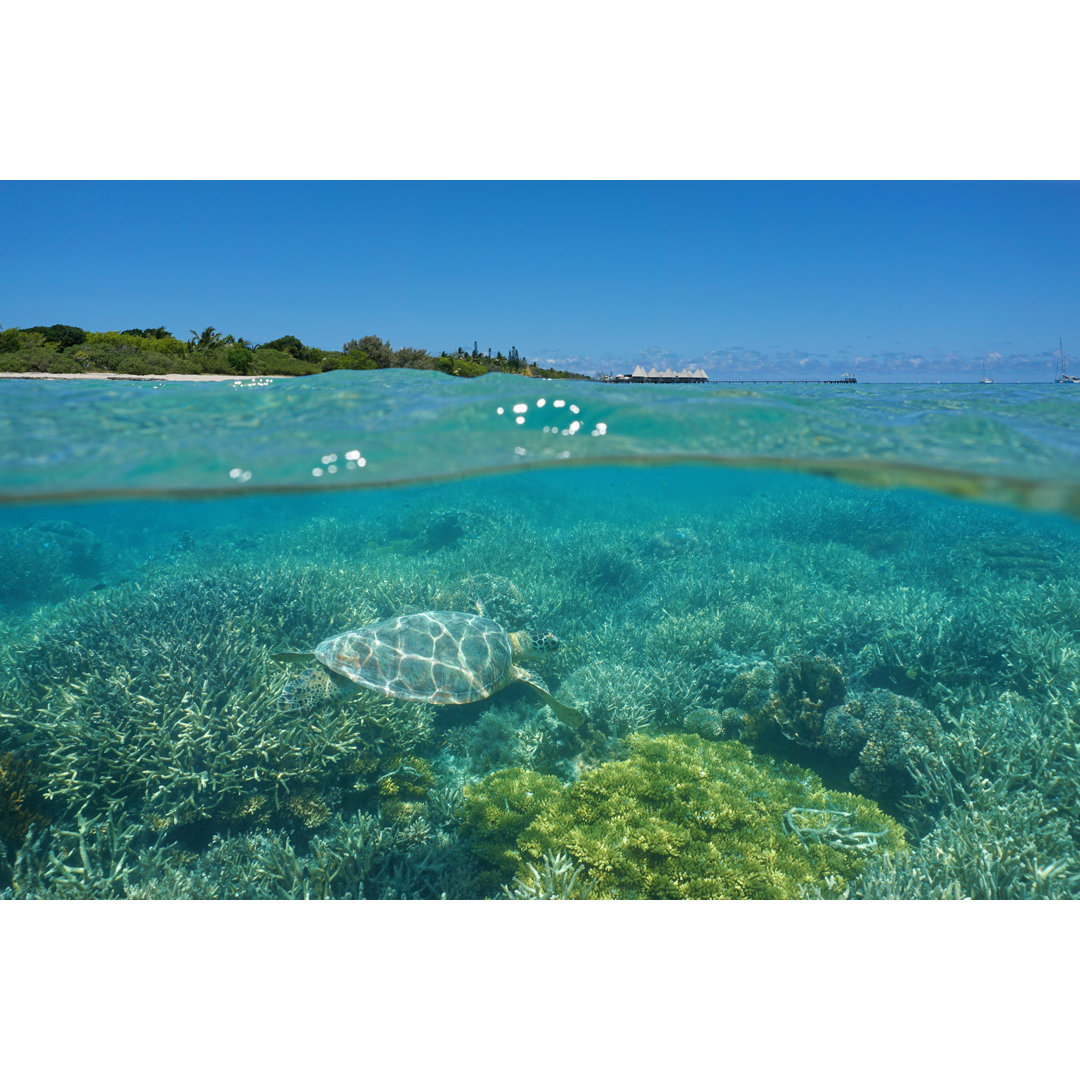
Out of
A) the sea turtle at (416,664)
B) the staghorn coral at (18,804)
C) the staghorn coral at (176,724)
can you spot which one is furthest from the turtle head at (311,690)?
the staghorn coral at (18,804)

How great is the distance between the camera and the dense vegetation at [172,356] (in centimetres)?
1041

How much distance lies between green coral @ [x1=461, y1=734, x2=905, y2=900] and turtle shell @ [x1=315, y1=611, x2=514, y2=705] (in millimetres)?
1202

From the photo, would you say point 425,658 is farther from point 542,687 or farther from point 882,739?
point 882,739

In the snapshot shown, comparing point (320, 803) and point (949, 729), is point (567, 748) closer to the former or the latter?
point (320, 803)

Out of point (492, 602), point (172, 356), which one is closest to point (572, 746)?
point (492, 602)

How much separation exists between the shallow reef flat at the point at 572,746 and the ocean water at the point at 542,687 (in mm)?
36

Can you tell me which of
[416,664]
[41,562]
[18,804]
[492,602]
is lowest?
[18,804]

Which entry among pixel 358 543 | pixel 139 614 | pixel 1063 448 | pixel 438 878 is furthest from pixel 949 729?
pixel 358 543

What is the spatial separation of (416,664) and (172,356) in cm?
962

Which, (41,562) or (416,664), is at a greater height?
(416,664)

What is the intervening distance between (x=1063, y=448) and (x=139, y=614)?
1226cm

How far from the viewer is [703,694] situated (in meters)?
7.91

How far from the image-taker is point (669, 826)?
4.70 m

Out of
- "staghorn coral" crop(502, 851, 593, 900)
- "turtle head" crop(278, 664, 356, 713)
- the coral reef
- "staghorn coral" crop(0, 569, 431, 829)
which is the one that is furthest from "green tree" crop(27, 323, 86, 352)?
"staghorn coral" crop(502, 851, 593, 900)
